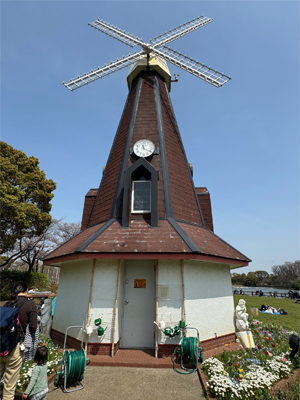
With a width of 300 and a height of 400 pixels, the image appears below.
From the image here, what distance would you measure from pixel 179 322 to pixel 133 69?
1376cm

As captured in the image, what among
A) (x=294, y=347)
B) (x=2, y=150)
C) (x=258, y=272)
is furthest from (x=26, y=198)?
(x=258, y=272)

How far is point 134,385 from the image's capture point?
4500mm

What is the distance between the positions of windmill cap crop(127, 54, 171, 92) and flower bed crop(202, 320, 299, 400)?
14235 mm

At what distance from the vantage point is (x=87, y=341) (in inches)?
235

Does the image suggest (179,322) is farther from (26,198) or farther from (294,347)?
(26,198)

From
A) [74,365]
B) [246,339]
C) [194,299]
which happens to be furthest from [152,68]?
[74,365]

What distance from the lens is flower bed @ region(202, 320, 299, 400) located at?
4.16m

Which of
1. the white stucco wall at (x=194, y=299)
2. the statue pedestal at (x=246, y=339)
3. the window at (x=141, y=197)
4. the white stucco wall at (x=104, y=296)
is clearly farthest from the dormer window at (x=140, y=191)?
the statue pedestal at (x=246, y=339)

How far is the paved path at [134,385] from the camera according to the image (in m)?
4.13

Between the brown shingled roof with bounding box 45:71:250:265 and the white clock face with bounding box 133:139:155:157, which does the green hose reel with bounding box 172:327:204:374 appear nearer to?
the brown shingled roof with bounding box 45:71:250:265

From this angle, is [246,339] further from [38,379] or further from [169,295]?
[38,379]

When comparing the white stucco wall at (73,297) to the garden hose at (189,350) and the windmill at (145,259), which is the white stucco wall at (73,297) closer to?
the windmill at (145,259)

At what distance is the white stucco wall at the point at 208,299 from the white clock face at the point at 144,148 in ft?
16.2

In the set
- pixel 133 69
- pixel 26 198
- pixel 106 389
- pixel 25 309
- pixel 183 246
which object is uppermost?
pixel 133 69
